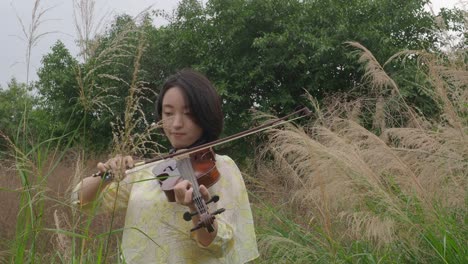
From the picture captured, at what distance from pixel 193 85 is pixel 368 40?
28.9ft

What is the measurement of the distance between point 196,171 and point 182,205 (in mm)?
212

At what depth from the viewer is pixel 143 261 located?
6.87 feet

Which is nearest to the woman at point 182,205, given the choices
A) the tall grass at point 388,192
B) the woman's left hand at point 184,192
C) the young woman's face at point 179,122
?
the young woman's face at point 179,122

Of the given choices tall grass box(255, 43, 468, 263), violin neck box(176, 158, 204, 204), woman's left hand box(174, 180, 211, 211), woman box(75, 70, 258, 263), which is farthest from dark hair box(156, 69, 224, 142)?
tall grass box(255, 43, 468, 263)

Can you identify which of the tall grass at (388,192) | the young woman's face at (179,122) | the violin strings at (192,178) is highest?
the young woman's face at (179,122)

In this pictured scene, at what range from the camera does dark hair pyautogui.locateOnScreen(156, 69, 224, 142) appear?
2.19 meters

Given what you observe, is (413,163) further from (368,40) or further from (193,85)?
(368,40)

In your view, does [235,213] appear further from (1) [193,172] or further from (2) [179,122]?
Answer: (2) [179,122]

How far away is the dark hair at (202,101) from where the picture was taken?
219cm

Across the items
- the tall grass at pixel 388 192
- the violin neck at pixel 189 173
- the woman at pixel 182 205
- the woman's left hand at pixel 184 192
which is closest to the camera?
the woman's left hand at pixel 184 192

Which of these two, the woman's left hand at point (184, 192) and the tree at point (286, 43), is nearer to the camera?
the woman's left hand at point (184, 192)

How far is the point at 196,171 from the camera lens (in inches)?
86.4

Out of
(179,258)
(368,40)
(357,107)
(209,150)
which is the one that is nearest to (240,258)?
(179,258)

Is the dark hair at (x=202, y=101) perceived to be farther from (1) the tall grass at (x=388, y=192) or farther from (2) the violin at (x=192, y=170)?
Result: (1) the tall grass at (x=388, y=192)
